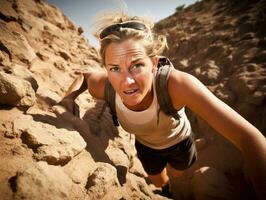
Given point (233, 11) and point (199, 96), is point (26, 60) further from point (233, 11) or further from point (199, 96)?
point (233, 11)

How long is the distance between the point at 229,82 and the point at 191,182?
2.21 metres

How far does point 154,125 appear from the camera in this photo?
2111 mm

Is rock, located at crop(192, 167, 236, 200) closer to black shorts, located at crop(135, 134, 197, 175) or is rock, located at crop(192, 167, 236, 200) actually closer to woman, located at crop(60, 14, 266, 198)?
black shorts, located at crop(135, 134, 197, 175)

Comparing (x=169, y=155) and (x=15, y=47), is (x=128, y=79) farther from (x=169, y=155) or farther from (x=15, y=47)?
(x=15, y=47)

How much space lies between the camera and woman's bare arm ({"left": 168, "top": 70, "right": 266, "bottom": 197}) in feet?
4.16

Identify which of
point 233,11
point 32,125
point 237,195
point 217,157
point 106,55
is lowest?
point 237,195

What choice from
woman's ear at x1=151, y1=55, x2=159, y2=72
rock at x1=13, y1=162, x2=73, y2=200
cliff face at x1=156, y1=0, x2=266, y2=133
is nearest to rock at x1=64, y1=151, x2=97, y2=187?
rock at x1=13, y1=162, x2=73, y2=200

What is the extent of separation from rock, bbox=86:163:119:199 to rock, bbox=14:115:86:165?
0.95ft

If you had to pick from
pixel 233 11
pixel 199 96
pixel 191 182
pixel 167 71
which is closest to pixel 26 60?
pixel 167 71

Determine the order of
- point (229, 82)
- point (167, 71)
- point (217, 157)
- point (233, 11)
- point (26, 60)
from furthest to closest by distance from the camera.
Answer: point (233, 11) < point (229, 82) < point (217, 157) < point (26, 60) < point (167, 71)

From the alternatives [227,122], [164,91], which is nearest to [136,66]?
[164,91]

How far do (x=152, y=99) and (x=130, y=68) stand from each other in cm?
46

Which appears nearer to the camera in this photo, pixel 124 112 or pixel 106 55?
pixel 106 55

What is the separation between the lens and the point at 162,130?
7.29ft
